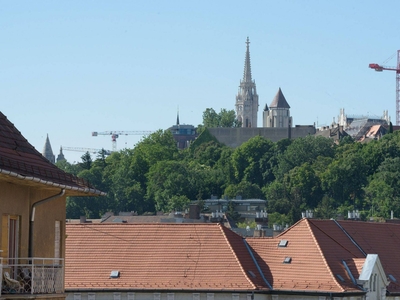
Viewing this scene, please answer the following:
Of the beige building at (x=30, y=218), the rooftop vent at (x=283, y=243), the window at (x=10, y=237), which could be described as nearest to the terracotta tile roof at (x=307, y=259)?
the rooftop vent at (x=283, y=243)

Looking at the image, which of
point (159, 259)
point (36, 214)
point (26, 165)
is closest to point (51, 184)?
point (26, 165)

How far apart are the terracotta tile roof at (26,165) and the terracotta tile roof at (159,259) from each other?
32.8 meters

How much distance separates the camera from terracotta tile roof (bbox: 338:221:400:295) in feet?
187

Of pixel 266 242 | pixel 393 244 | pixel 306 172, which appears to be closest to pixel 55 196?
pixel 266 242

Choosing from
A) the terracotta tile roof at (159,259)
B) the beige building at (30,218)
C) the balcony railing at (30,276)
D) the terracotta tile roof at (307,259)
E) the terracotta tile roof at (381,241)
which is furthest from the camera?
the terracotta tile roof at (381,241)

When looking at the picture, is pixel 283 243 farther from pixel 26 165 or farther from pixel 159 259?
pixel 26 165

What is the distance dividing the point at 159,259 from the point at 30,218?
115ft

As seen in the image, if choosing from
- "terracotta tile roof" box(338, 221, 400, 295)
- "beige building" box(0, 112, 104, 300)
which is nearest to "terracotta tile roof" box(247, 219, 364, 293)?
"terracotta tile roof" box(338, 221, 400, 295)

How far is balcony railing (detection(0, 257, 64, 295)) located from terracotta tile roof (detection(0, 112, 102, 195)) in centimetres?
88

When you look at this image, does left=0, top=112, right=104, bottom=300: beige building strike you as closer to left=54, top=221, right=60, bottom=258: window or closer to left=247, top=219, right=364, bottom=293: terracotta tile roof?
left=54, top=221, right=60, bottom=258: window

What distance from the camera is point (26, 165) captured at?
602 inches

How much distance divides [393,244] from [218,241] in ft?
35.7

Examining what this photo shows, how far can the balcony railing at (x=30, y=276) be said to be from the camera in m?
14.3

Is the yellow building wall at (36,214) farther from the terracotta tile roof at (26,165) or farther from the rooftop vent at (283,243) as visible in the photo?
the rooftop vent at (283,243)
